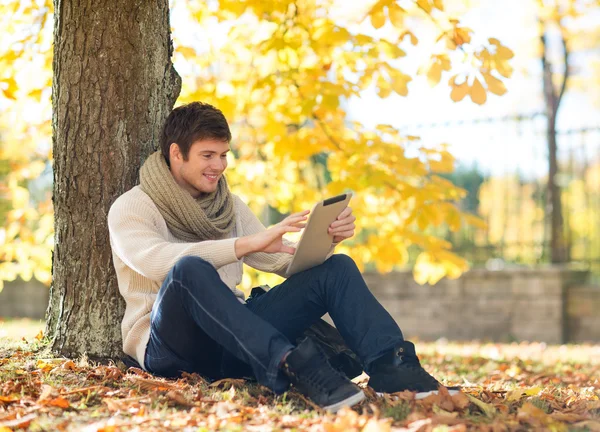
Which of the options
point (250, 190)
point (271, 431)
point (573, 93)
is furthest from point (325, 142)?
point (573, 93)

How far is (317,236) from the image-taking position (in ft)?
10.7

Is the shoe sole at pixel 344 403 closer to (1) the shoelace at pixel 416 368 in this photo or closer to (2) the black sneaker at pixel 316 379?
(2) the black sneaker at pixel 316 379

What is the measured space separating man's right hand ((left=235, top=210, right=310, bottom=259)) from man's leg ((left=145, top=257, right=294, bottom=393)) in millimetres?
180

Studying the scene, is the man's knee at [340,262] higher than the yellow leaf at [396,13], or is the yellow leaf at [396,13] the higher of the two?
the yellow leaf at [396,13]

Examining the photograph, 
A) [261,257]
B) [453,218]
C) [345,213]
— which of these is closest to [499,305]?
[453,218]

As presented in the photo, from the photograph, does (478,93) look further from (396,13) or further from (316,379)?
(316,379)

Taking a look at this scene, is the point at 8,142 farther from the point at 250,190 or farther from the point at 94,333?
the point at 94,333

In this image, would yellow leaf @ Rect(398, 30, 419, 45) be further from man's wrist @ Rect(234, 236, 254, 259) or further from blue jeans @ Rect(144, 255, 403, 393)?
man's wrist @ Rect(234, 236, 254, 259)

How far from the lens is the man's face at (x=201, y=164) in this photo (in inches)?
138

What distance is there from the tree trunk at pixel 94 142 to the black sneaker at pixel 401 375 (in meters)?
1.46

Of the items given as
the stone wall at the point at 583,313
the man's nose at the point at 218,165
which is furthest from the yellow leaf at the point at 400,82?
Answer: the stone wall at the point at 583,313

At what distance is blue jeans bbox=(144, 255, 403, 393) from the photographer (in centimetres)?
290

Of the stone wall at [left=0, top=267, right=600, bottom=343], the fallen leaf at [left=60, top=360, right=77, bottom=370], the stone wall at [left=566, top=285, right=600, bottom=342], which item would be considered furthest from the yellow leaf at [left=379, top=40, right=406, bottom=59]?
the stone wall at [left=566, top=285, right=600, bottom=342]

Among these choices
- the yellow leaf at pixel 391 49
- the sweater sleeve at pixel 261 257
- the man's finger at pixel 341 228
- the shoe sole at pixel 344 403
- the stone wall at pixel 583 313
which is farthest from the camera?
the stone wall at pixel 583 313
